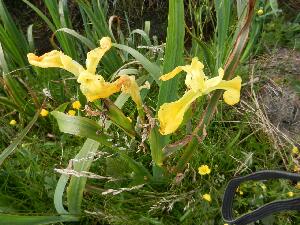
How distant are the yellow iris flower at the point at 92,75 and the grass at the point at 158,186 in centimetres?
35

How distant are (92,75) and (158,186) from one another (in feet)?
2.09

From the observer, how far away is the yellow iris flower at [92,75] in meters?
0.95

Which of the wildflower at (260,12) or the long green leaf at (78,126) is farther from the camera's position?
the wildflower at (260,12)

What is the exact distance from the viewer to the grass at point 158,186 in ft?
4.59

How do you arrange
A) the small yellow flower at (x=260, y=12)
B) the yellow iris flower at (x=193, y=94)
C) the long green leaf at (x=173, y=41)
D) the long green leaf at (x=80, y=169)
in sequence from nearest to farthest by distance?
the yellow iris flower at (x=193, y=94) < the long green leaf at (x=173, y=41) < the long green leaf at (x=80, y=169) < the small yellow flower at (x=260, y=12)

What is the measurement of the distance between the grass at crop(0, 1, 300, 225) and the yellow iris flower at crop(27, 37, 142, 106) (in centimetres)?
35

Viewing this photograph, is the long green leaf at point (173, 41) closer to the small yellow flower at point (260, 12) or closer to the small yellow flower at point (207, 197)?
the small yellow flower at point (207, 197)

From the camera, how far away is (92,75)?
96 cm

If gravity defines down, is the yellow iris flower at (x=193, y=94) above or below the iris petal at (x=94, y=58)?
below

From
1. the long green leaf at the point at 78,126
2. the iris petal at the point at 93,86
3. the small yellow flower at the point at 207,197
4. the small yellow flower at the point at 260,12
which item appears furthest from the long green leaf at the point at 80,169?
the small yellow flower at the point at 260,12

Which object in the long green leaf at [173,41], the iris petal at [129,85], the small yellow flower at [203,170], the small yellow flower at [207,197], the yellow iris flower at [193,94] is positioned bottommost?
the small yellow flower at [207,197]

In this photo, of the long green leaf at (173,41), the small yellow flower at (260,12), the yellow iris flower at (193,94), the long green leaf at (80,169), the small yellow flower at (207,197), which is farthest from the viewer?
the small yellow flower at (260,12)

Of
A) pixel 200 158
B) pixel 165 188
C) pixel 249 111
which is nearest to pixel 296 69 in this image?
pixel 249 111

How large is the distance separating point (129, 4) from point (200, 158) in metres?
0.98
